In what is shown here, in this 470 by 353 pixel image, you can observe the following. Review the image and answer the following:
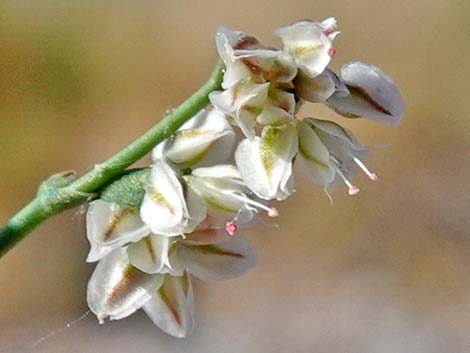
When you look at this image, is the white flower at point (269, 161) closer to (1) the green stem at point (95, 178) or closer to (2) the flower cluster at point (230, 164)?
(2) the flower cluster at point (230, 164)

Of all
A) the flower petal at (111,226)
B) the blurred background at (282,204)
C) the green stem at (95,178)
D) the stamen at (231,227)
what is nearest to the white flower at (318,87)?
the green stem at (95,178)

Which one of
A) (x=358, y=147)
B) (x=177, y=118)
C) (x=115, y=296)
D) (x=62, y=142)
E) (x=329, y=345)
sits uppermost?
(x=177, y=118)

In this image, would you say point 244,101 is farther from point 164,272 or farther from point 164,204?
point 164,272

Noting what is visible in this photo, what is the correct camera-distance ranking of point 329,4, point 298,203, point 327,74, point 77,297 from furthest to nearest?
point 329,4, point 298,203, point 77,297, point 327,74

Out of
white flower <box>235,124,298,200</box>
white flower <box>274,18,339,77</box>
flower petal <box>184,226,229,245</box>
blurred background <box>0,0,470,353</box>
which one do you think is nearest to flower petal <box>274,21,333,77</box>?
white flower <box>274,18,339,77</box>

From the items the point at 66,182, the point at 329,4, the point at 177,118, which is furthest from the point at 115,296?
the point at 329,4

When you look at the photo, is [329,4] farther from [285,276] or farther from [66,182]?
[66,182]

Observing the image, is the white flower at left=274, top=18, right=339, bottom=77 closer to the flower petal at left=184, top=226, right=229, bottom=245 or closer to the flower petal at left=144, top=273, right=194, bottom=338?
the flower petal at left=184, top=226, right=229, bottom=245
